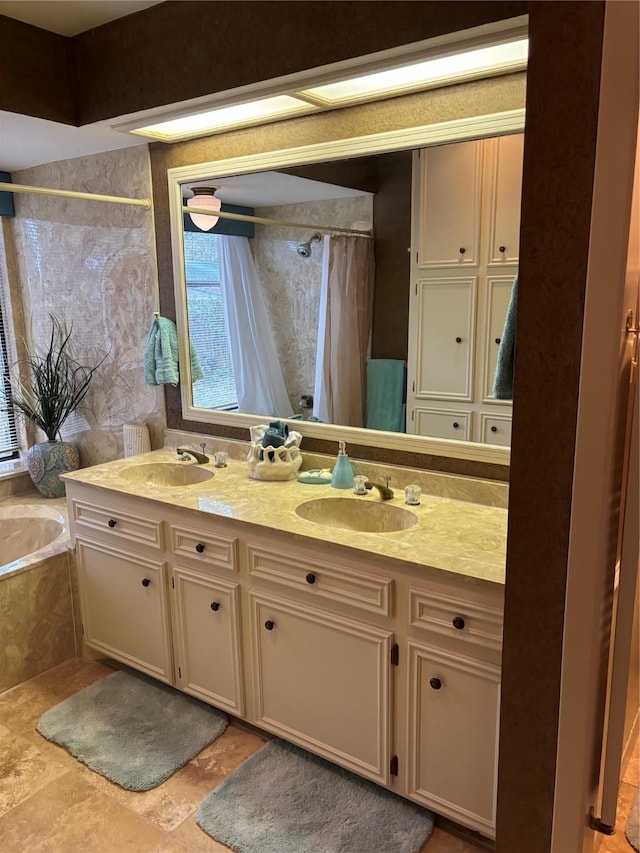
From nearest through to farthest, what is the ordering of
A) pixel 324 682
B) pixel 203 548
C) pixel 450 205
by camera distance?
pixel 324 682 → pixel 450 205 → pixel 203 548

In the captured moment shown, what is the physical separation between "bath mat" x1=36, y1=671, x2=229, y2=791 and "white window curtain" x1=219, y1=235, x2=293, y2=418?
125 centimetres

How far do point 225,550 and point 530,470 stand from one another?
47.4 inches

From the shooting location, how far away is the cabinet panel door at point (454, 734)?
177 cm

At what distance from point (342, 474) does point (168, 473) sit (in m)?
0.91

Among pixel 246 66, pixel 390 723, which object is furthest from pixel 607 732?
pixel 246 66

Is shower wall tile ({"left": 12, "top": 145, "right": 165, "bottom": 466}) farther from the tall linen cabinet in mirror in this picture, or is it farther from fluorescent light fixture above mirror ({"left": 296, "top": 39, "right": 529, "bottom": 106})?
the tall linen cabinet in mirror

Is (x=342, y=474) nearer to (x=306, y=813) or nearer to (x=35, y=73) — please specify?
(x=306, y=813)

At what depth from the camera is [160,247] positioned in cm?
304

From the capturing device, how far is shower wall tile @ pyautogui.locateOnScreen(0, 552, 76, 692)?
8.89 ft

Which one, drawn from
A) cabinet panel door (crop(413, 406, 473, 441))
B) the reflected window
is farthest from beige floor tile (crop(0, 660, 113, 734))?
cabinet panel door (crop(413, 406, 473, 441))

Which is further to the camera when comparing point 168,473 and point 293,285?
point 168,473

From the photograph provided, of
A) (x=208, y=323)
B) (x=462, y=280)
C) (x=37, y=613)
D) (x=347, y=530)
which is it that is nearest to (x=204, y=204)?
(x=208, y=323)

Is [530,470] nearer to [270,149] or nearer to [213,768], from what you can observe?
[213,768]

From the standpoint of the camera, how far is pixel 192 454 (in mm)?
2893
